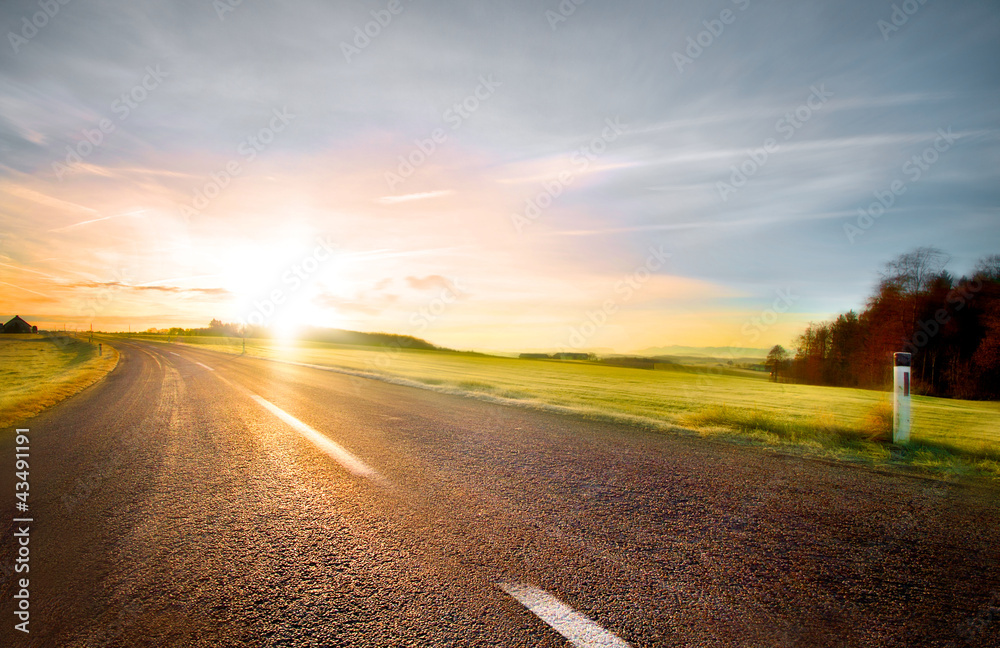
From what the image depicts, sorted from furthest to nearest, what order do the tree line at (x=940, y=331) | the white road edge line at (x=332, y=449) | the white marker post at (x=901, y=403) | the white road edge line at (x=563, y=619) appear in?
the tree line at (x=940, y=331), the white marker post at (x=901, y=403), the white road edge line at (x=332, y=449), the white road edge line at (x=563, y=619)

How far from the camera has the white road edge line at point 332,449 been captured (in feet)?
15.9

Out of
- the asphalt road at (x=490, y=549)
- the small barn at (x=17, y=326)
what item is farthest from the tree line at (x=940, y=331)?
the small barn at (x=17, y=326)

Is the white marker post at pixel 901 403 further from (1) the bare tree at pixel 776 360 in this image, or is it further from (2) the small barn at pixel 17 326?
(2) the small barn at pixel 17 326

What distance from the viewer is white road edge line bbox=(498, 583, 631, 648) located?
1.98m

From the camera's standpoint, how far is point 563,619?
2150 mm

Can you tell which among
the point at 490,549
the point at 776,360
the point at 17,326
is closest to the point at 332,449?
the point at 490,549

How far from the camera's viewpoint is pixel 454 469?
4941 mm

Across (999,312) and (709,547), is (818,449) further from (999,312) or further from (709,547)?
(999,312)

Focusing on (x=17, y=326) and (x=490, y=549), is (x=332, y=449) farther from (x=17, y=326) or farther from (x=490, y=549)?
(x=17, y=326)

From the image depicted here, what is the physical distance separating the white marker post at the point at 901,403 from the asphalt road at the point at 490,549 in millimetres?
2644

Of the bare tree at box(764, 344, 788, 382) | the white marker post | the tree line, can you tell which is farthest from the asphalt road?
the bare tree at box(764, 344, 788, 382)

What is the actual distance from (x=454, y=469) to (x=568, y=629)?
300cm

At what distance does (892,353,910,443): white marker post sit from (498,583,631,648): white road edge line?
753cm

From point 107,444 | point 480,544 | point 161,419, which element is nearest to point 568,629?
point 480,544
